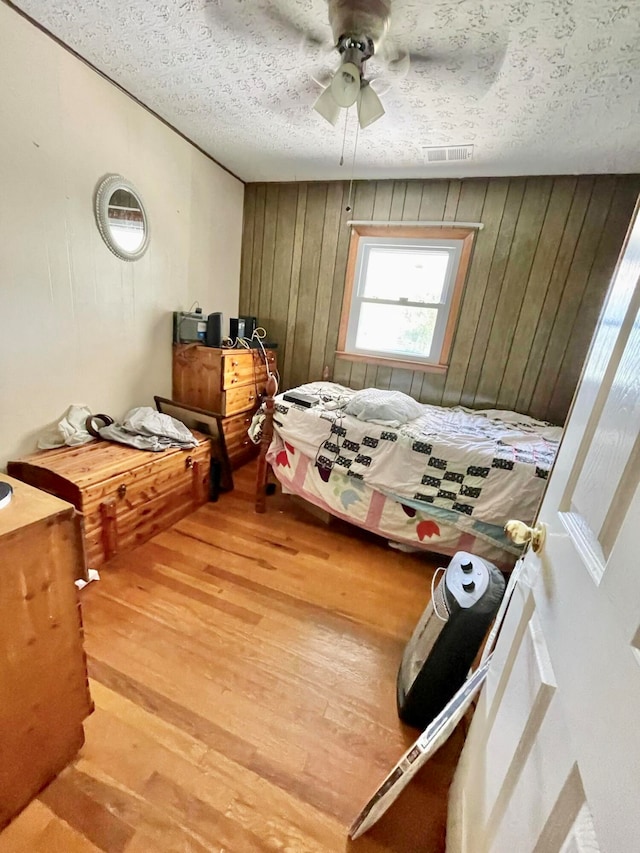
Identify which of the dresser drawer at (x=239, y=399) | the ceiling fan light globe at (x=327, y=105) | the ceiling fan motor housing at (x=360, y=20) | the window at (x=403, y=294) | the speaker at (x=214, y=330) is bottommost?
the dresser drawer at (x=239, y=399)

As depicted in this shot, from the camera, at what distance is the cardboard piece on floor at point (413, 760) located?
951mm

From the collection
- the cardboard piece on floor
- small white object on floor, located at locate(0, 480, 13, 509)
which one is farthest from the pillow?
small white object on floor, located at locate(0, 480, 13, 509)

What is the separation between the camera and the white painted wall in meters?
1.74

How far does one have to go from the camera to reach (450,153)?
93.9 inches

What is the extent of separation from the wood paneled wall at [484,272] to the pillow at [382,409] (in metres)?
0.75

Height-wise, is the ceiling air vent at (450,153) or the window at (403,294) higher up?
the ceiling air vent at (450,153)

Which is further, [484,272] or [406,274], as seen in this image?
[406,274]

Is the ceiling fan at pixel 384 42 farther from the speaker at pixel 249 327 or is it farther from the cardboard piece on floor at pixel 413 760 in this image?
the cardboard piece on floor at pixel 413 760

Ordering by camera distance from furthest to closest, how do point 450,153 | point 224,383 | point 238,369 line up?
point 238,369, point 224,383, point 450,153

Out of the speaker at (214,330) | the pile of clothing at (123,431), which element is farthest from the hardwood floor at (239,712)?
the speaker at (214,330)

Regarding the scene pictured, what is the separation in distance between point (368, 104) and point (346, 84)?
0.57 ft

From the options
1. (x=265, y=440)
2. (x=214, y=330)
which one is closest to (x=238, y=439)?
(x=265, y=440)

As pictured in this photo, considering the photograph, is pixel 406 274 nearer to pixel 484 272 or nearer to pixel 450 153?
pixel 484 272

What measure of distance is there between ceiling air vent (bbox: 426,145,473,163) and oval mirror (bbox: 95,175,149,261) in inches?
76.6
